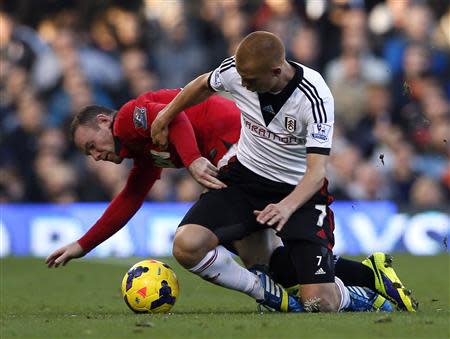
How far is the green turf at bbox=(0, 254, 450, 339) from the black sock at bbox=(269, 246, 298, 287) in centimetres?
35

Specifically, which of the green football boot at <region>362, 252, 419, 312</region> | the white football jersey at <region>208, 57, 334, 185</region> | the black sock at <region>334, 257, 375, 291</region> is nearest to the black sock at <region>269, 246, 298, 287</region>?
the black sock at <region>334, 257, 375, 291</region>

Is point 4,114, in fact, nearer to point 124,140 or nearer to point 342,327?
point 124,140

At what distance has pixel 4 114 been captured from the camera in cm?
1606

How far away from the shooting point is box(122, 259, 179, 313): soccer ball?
25.8 feet

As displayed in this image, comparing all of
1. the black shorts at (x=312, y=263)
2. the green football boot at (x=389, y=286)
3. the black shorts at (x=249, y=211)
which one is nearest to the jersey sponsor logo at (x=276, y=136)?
the black shorts at (x=249, y=211)

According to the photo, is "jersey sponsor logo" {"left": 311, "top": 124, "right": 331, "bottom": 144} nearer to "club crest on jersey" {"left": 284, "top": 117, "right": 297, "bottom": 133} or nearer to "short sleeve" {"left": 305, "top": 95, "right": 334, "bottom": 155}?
"short sleeve" {"left": 305, "top": 95, "right": 334, "bottom": 155}

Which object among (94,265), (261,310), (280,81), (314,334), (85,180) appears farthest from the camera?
(85,180)

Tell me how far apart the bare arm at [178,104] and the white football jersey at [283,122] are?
81 millimetres

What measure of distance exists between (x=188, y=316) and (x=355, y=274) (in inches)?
57.0

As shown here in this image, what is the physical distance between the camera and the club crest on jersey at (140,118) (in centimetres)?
811

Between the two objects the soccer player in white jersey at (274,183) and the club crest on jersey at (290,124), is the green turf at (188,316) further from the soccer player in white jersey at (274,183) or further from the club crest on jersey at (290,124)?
the club crest on jersey at (290,124)

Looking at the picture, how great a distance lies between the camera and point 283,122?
25.5 feet

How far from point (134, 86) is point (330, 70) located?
2819 mm

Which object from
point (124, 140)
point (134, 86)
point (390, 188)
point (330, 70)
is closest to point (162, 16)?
point (134, 86)
